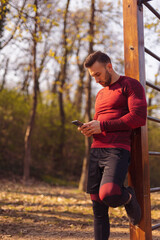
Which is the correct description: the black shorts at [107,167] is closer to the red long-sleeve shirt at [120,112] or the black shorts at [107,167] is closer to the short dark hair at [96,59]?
the red long-sleeve shirt at [120,112]

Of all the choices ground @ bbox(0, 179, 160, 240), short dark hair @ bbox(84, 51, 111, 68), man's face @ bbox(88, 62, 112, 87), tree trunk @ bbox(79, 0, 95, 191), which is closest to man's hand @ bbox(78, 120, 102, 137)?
man's face @ bbox(88, 62, 112, 87)

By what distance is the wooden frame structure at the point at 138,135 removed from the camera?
2191mm

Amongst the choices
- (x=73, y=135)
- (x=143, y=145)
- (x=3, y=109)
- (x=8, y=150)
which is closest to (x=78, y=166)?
(x=73, y=135)

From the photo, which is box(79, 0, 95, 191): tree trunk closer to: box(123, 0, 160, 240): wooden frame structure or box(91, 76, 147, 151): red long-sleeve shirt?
box(123, 0, 160, 240): wooden frame structure

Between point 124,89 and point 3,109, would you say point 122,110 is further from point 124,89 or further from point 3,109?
point 3,109

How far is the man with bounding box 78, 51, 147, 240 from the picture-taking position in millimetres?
2027

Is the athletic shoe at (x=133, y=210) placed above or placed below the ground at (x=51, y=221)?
above

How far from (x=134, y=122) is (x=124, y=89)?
29cm

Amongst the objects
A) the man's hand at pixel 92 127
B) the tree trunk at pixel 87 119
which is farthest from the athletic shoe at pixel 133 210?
the tree trunk at pixel 87 119

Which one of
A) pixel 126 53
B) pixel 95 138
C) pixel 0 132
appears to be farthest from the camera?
pixel 0 132

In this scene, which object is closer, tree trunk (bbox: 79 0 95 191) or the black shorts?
the black shorts

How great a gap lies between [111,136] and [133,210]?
60 centimetres

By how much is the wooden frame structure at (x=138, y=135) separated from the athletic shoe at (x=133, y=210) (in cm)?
9

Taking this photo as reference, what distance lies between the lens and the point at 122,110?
2.21m
